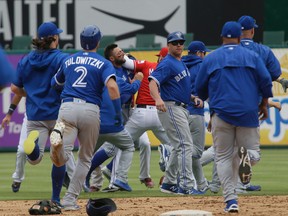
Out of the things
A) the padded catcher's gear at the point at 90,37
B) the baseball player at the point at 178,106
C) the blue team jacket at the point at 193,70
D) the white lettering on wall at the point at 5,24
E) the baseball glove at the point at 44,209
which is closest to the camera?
the baseball glove at the point at 44,209

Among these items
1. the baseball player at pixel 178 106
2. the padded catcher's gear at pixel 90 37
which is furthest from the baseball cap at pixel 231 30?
the baseball player at pixel 178 106

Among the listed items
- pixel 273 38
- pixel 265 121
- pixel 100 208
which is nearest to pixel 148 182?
pixel 100 208

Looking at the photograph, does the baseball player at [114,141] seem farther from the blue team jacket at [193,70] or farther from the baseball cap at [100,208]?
the baseball cap at [100,208]

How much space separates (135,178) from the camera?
1595 centimetres

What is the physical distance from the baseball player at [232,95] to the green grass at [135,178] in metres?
2.20

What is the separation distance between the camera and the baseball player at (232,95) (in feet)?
35.9

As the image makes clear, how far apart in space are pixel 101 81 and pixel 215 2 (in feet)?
52.6

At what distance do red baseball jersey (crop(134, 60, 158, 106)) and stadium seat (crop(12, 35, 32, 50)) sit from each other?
34.6 ft

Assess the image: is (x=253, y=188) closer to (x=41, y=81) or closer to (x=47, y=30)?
(x=41, y=81)

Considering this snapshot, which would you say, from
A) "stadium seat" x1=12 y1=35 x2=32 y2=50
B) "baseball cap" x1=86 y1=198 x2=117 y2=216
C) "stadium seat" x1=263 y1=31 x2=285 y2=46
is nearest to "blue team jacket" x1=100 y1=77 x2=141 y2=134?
"baseball cap" x1=86 y1=198 x2=117 y2=216

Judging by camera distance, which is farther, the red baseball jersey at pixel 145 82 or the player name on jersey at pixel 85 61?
the red baseball jersey at pixel 145 82

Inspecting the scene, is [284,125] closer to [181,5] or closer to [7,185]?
[181,5]

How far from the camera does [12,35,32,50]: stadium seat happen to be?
24.9 m

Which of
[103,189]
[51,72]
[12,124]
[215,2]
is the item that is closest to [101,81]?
[51,72]
